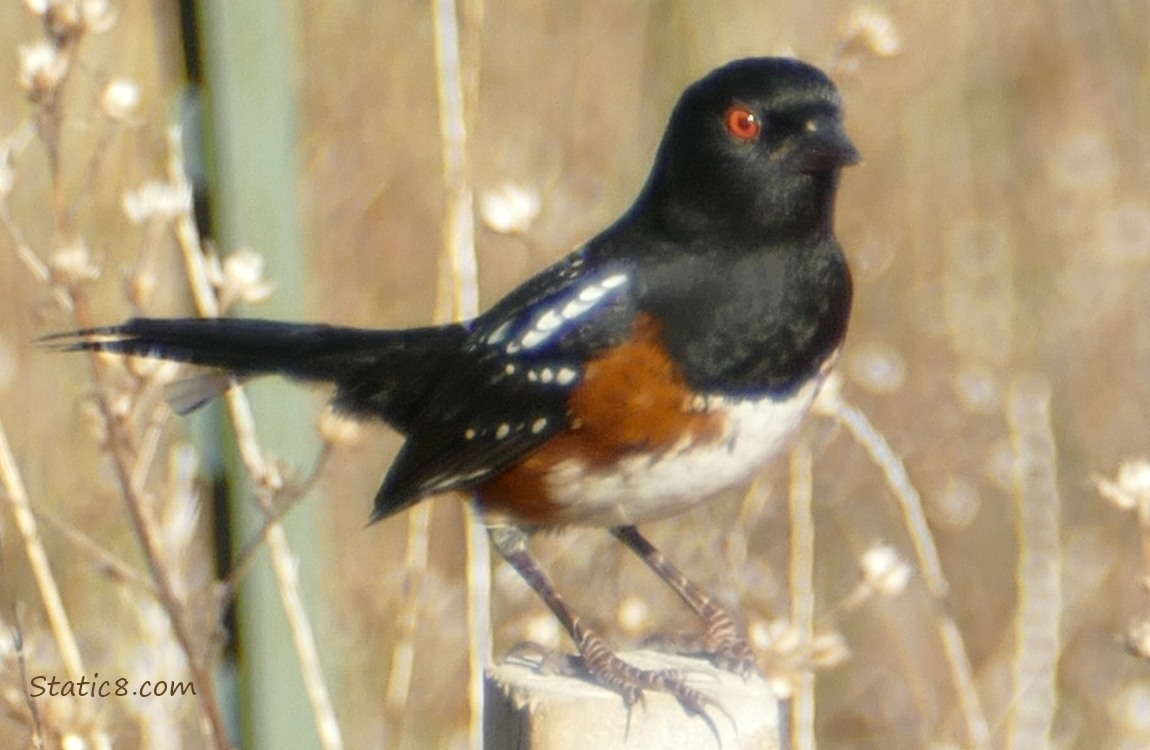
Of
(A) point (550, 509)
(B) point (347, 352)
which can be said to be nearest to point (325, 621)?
(B) point (347, 352)

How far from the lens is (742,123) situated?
210 centimetres

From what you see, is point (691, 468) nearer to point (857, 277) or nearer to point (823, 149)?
point (823, 149)

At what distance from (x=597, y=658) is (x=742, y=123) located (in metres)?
0.68

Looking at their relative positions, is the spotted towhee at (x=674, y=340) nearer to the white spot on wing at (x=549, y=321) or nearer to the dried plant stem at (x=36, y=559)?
the white spot on wing at (x=549, y=321)

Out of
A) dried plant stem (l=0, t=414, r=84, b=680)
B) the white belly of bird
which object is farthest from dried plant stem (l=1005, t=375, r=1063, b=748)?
dried plant stem (l=0, t=414, r=84, b=680)

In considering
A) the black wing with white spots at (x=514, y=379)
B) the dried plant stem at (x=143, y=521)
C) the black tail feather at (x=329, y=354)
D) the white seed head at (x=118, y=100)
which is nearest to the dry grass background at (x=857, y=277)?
the black tail feather at (x=329, y=354)

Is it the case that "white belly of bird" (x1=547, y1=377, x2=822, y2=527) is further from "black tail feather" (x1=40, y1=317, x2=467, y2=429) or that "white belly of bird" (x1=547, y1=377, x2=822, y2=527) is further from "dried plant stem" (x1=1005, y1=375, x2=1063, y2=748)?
"dried plant stem" (x1=1005, y1=375, x2=1063, y2=748)

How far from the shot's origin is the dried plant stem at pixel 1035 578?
2.56 m

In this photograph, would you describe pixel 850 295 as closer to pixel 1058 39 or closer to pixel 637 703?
pixel 637 703

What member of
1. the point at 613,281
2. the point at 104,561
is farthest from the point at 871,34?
the point at 104,561

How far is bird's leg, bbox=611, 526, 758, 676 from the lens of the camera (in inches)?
84.6

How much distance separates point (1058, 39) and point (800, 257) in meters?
3.07

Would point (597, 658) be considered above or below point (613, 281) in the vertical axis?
below

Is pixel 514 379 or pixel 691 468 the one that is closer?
pixel 691 468
